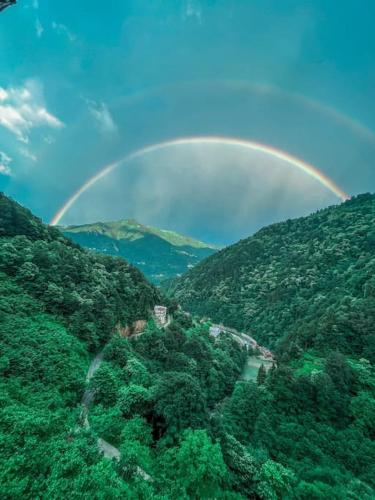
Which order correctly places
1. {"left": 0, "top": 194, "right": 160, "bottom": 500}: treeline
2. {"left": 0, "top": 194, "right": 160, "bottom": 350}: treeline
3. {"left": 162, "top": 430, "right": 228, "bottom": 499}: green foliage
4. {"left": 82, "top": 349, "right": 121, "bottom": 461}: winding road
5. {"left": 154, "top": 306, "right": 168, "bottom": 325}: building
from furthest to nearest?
{"left": 154, "top": 306, "right": 168, "bottom": 325}: building → {"left": 0, "top": 194, "right": 160, "bottom": 350}: treeline → {"left": 82, "top": 349, "right": 121, "bottom": 461}: winding road → {"left": 162, "top": 430, "right": 228, "bottom": 499}: green foliage → {"left": 0, "top": 194, "right": 160, "bottom": 500}: treeline

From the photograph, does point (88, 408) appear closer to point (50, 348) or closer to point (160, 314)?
point (50, 348)

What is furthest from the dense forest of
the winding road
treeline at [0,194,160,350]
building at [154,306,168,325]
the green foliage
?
building at [154,306,168,325]

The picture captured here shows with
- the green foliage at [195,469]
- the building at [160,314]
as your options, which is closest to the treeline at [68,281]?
the building at [160,314]

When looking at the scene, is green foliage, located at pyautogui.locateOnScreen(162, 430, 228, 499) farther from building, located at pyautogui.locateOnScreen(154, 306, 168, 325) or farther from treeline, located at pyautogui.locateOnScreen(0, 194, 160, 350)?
building, located at pyautogui.locateOnScreen(154, 306, 168, 325)

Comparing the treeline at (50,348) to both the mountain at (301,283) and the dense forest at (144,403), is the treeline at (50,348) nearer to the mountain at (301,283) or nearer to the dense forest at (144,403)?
the dense forest at (144,403)

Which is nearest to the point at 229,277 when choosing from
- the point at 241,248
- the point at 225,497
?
the point at 241,248
